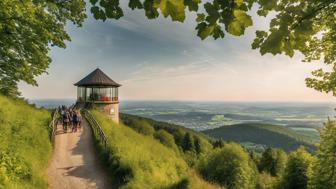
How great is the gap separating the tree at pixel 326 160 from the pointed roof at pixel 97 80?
1075 inches

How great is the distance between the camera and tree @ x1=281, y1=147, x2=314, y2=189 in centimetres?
2523

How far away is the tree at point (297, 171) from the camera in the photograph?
82.8 feet

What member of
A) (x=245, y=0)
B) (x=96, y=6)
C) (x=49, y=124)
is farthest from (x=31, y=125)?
(x=245, y=0)

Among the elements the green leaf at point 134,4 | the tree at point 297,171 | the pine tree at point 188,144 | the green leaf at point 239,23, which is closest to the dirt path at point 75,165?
the green leaf at point 134,4

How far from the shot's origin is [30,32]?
531 inches

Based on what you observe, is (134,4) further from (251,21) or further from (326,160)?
(326,160)

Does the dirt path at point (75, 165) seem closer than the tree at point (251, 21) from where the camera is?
No

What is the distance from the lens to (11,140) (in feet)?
42.9

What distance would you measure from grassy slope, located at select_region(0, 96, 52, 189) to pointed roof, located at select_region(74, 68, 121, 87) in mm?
16304

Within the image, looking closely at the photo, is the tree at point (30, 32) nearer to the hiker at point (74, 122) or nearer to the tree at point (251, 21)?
the hiker at point (74, 122)

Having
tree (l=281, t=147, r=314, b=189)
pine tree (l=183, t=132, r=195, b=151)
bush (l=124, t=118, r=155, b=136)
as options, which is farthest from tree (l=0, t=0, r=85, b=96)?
pine tree (l=183, t=132, r=195, b=151)

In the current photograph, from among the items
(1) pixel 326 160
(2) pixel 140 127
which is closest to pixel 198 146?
(2) pixel 140 127

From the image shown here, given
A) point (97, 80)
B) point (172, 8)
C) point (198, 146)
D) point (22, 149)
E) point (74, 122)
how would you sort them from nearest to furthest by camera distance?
point (172, 8) < point (22, 149) < point (74, 122) < point (97, 80) < point (198, 146)

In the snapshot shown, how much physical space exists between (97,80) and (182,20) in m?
35.2
